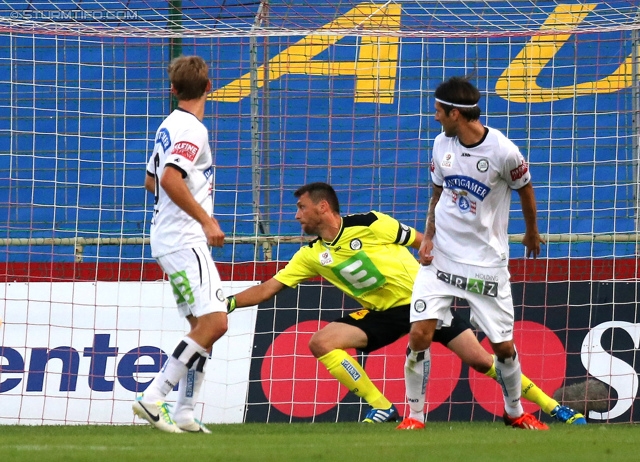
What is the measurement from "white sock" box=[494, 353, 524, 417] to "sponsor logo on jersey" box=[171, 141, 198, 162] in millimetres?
2405

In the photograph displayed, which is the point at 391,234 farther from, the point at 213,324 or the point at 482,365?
the point at 213,324

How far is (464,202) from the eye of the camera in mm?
7117

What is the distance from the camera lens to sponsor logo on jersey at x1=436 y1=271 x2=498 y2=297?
7.11 m

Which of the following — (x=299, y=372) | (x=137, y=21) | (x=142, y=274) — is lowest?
(x=299, y=372)

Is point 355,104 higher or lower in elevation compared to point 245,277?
higher

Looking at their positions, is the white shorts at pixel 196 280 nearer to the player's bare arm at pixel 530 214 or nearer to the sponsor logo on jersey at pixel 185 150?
the sponsor logo on jersey at pixel 185 150

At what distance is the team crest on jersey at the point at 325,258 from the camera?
8680mm

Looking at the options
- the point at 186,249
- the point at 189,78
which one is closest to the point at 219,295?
the point at 186,249

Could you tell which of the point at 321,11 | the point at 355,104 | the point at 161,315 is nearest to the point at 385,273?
the point at 161,315

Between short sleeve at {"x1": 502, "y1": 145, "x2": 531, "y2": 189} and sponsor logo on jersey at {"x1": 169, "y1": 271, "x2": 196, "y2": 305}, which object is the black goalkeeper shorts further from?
sponsor logo on jersey at {"x1": 169, "y1": 271, "x2": 196, "y2": 305}

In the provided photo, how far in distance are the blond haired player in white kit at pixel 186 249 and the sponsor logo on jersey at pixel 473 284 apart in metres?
1.45

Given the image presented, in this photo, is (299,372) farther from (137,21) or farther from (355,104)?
(137,21)

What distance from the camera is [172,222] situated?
6.65 m

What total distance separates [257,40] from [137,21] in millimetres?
1289
